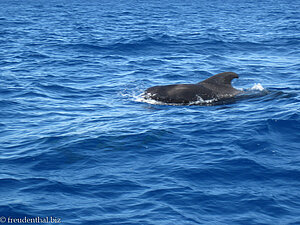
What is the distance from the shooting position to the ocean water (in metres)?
8.08

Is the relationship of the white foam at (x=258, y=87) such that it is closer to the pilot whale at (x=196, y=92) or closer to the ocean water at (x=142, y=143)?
the ocean water at (x=142, y=143)

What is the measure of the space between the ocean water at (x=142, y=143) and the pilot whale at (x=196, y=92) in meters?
0.45

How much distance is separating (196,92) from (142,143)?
4.73 metres

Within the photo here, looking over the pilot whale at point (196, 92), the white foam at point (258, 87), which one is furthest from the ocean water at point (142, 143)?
the pilot whale at point (196, 92)

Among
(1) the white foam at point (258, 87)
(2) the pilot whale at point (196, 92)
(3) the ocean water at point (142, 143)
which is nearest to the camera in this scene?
(3) the ocean water at point (142, 143)

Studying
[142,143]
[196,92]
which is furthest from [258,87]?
[142,143]

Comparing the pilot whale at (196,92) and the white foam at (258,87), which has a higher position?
the white foam at (258,87)

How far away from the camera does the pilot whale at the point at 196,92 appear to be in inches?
597

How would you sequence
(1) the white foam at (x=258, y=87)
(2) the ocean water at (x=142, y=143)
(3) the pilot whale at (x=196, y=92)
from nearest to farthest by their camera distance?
(2) the ocean water at (x=142, y=143), (3) the pilot whale at (x=196, y=92), (1) the white foam at (x=258, y=87)

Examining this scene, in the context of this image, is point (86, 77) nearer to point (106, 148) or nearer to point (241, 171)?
point (106, 148)

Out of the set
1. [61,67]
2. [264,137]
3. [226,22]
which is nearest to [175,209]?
[264,137]

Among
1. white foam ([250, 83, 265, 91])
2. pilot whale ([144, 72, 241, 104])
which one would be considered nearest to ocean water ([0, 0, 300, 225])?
white foam ([250, 83, 265, 91])

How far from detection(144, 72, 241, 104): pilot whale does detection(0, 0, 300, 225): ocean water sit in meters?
0.45

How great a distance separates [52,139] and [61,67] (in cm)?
1042
